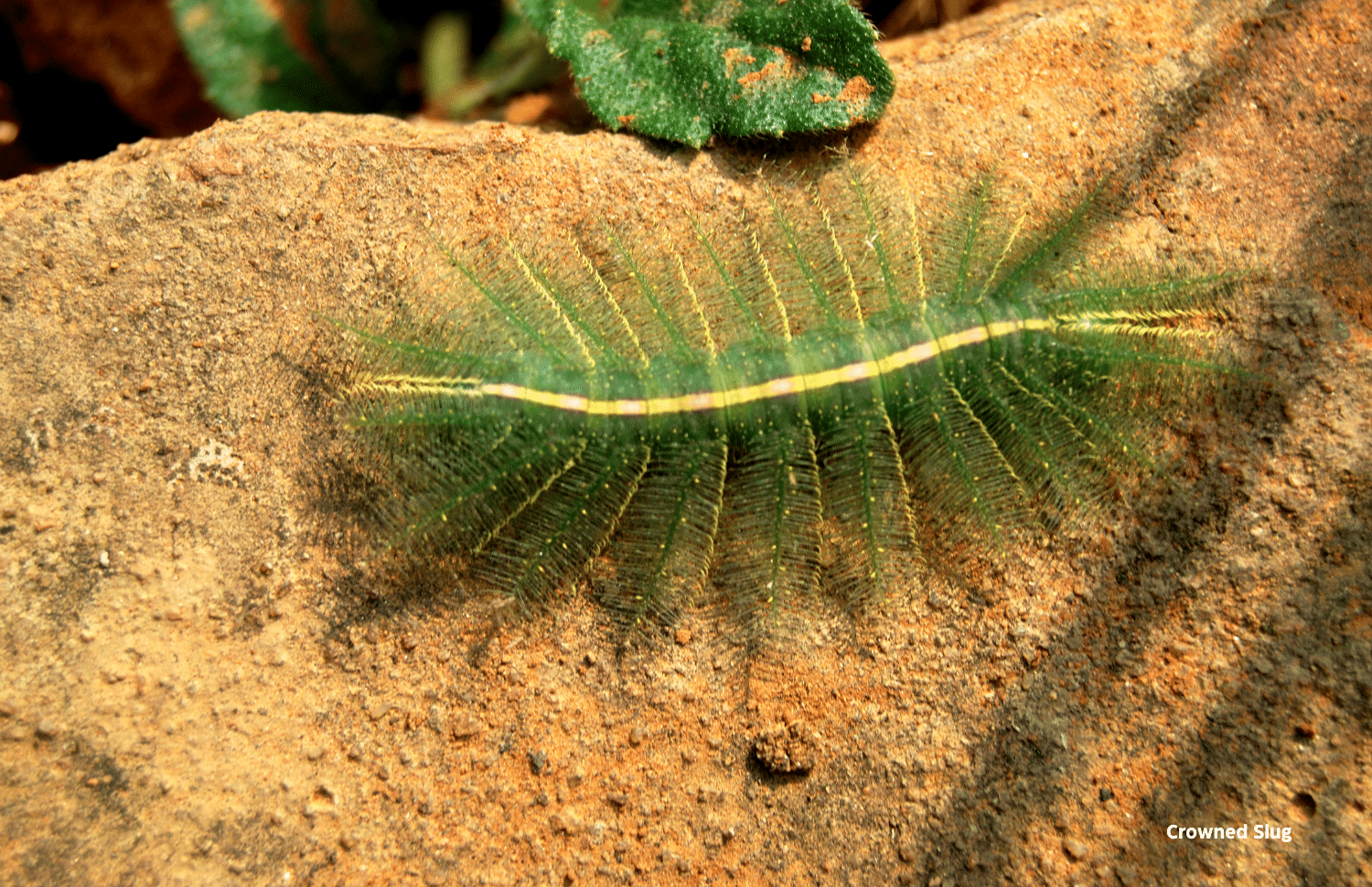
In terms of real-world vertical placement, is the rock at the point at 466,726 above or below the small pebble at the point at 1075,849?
above

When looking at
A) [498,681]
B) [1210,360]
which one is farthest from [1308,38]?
[498,681]

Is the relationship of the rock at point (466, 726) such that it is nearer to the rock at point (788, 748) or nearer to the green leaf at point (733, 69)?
the rock at point (788, 748)

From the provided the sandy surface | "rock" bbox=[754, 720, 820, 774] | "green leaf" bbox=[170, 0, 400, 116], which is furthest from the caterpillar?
"green leaf" bbox=[170, 0, 400, 116]

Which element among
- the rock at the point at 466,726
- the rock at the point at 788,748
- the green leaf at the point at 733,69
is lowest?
the rock at the point at 788,748

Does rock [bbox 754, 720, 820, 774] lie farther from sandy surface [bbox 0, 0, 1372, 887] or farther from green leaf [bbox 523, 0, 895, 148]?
green leaf [bbox 523, 0, 895, 148]

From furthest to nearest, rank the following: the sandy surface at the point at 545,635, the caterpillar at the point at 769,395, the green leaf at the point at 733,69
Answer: the green leaf at the point at 733,69 → the caterpillar at the point at 769,395 → the sandy surface at the point at 545,635

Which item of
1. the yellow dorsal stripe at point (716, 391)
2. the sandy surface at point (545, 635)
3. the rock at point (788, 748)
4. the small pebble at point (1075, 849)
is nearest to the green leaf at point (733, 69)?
the sandy surface at point (545, 635)

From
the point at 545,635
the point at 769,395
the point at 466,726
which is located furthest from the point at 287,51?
the point at 466,726
